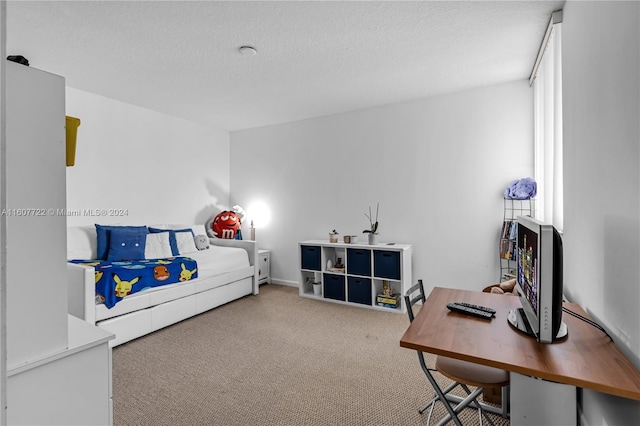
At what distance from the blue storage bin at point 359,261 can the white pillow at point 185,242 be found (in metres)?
2.07

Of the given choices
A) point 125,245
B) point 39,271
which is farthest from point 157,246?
point 39,271

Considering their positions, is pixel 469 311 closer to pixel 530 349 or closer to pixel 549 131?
pixel 530 349

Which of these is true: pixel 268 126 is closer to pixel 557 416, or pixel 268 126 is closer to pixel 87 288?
pixel 87 288

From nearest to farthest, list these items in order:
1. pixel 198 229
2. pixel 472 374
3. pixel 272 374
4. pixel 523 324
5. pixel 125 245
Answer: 1. pixel 523 324
2. pixel 472 374
3. pixel 272 374
4. pixel 125 245
5. pixel 198 229

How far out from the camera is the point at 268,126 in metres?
5.19

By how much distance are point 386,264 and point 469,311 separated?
7.15ft

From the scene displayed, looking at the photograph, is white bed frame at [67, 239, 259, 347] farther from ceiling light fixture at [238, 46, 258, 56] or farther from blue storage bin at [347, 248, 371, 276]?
ceiling light fixture at [238, 46, 258, 56]

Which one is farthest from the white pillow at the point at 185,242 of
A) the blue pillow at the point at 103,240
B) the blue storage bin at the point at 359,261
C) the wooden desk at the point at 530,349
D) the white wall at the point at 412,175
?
the wooden desk at the point at 530,349

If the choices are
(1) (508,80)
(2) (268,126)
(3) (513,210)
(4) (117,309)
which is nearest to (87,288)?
(4) (117,309)

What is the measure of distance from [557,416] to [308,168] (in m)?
4.08

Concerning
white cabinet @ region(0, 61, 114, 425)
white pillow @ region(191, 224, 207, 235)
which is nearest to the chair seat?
white cabinet @ region(0, 61, 114, 425)

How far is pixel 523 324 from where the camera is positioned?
4.80 ft

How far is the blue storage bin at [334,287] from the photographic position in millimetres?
4132

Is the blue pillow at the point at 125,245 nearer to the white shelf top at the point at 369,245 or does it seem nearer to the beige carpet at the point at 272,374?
the beige carpet at the point at 272,374
